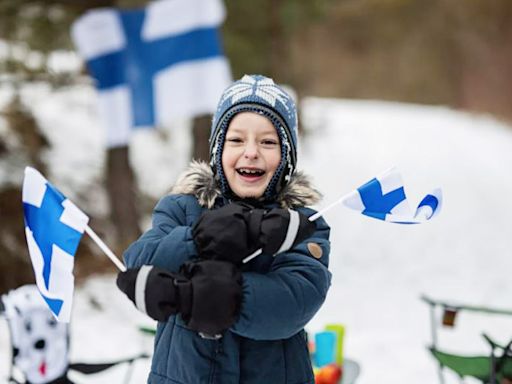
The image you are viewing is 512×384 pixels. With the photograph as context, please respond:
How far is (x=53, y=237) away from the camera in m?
1.89

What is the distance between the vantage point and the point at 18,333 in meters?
2.90

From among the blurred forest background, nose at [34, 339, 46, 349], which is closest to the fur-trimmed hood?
nose at [34, 339, 46, 349]

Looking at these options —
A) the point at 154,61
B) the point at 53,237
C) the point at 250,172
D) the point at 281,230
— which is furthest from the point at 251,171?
the point at 154,61

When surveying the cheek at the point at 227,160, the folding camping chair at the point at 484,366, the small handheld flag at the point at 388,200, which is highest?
the cheek at the point at 227,160

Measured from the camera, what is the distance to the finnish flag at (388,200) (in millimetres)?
1806

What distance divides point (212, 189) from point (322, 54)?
22.8m

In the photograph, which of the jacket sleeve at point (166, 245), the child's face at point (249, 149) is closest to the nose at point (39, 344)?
the jacket sleeve at point (166, 245)

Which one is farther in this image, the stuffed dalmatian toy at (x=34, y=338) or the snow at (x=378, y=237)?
the snow at (x=378, y=237)

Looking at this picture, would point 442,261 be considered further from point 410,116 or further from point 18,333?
point 410,116

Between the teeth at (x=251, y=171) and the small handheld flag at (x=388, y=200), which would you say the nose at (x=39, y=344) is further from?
the small handheld flag at (x=388, y=200)

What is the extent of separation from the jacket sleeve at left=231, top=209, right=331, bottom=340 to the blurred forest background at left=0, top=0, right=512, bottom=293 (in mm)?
4370

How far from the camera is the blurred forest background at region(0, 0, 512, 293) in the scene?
599 centimetres

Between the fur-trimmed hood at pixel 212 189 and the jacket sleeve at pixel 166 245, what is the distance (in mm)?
70

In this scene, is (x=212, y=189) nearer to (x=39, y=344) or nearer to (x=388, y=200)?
(x=388, y=200)
